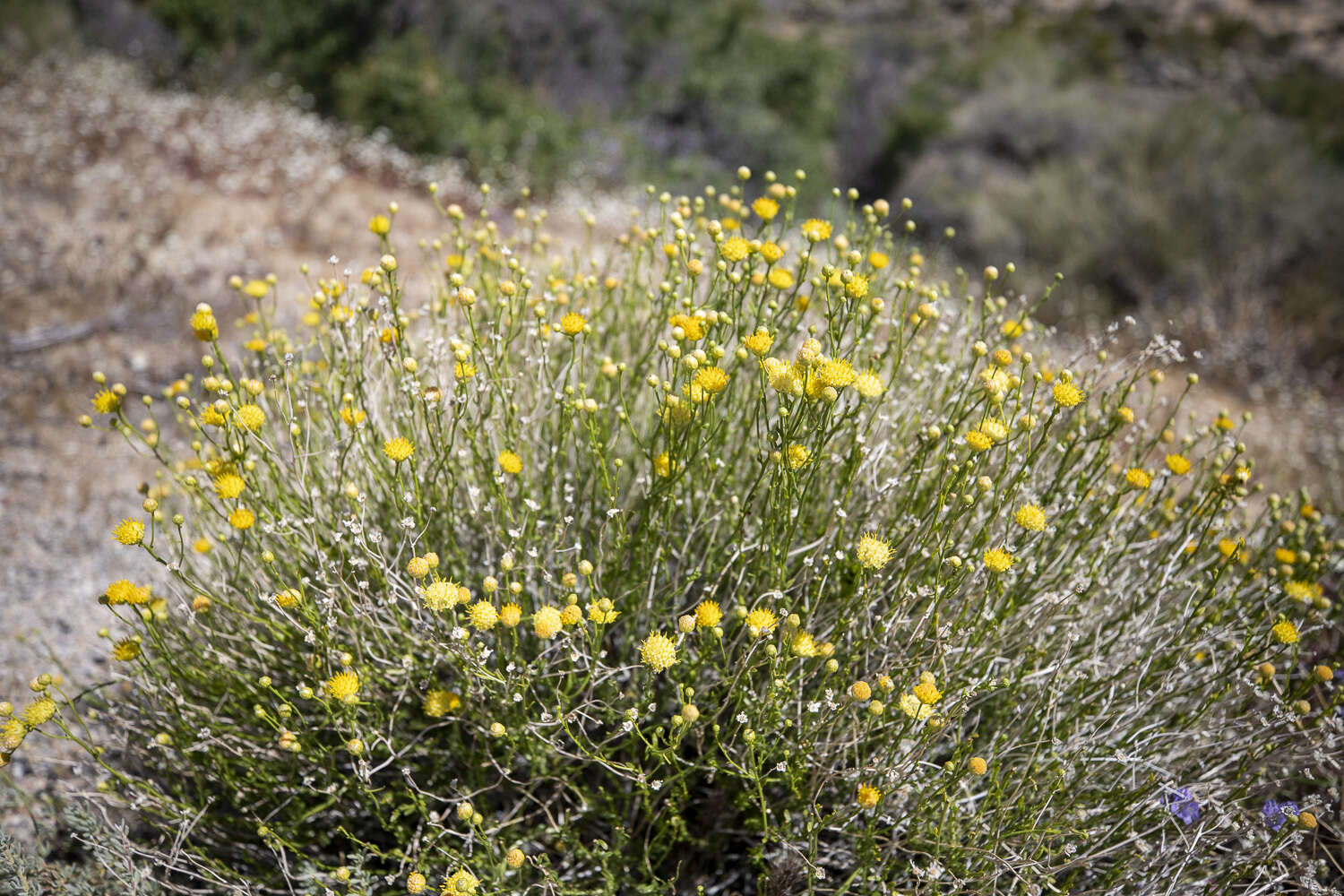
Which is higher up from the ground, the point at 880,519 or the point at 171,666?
the point at 880,519

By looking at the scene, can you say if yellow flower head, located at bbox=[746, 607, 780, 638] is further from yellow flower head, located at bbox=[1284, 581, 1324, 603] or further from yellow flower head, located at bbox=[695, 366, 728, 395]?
yellow flower head, located at bbox=[1284, 581, 1324, 603]

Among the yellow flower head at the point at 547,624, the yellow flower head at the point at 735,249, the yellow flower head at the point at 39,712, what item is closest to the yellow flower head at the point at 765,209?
the yellow flower head at the point at 735,249

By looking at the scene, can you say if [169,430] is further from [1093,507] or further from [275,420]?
[1093,507]

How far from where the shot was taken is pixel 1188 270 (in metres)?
6.66

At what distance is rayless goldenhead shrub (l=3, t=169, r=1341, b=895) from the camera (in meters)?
1.65

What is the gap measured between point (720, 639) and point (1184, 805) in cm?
123

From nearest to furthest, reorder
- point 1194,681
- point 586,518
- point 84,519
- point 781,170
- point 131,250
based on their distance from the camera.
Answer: point 1194,681
point 586,518
point 84,519
point 131,250
point 781,170

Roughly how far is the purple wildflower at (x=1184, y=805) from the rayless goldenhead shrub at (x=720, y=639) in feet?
0.07

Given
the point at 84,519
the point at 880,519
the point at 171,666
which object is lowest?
the point at 84,519

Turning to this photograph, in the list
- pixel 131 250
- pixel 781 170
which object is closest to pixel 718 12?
pixel 781 170

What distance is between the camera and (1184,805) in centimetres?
184

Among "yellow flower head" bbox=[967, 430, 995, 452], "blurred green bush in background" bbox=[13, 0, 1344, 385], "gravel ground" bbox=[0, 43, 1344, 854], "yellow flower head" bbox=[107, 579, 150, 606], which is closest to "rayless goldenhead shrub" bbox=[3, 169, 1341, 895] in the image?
"yellow flower head" bbox=[107, 579, 150, 606]

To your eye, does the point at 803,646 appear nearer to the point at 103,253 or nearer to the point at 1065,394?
the point at 1065,394

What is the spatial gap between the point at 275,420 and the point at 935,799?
7.34ft
